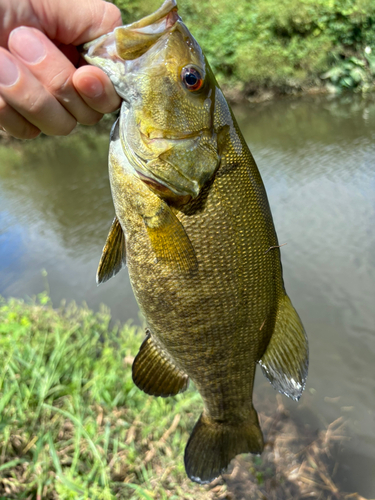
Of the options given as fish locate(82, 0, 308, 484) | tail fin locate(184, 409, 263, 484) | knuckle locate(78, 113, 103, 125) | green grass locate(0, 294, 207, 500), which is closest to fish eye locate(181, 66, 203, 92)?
fish locate(82, 0, 308, 484)

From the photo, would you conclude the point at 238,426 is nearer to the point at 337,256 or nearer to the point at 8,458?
the point at 8,458

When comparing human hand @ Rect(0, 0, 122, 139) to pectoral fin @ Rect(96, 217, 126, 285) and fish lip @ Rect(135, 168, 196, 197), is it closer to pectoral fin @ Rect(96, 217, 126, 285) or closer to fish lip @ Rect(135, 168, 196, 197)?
fish lip @ Rect(135, 168, 196, 197)

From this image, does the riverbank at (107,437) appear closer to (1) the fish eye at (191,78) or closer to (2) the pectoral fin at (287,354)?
(2) the pectoral fin at (287,354)

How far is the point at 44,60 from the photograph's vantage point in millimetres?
1189

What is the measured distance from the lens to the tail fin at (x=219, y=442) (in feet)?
5.68

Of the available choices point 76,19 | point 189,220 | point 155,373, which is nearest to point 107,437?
point 155,373

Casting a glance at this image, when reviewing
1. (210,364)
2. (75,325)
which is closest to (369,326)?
(75,325)

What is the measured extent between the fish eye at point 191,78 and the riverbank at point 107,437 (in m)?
2.32

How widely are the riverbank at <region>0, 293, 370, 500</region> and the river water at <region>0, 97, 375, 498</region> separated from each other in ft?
1.64

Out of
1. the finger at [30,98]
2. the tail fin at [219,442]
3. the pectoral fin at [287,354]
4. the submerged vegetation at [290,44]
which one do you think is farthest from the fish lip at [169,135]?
the submerged vegetation at [290,44]

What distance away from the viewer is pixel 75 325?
4.25 m

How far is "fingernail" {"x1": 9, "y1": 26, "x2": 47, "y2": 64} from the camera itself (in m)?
1.15

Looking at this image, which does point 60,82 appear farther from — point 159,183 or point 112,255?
point 112,255

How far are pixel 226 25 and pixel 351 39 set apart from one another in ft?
24.2
